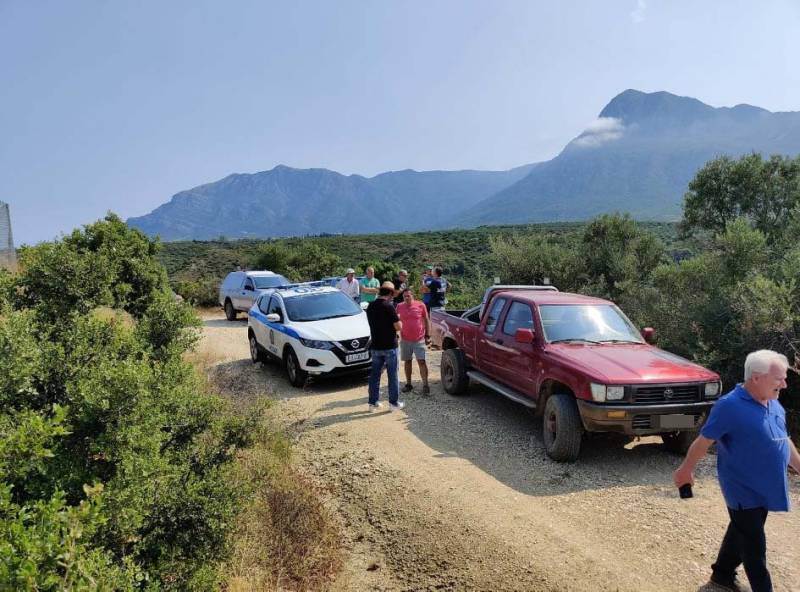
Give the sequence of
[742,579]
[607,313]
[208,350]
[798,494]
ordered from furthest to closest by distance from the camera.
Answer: [208,350] → [607,313] → [798,494] → [742,579]

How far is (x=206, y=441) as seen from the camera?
4.26 m

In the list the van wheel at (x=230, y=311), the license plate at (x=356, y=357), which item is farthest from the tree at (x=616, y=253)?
the van wheel at (x=230, y=311)

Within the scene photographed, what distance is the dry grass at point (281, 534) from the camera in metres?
3.98

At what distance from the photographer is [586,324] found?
6734 mm

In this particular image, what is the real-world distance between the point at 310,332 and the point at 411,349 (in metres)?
1.83

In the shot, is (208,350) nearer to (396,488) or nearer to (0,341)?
(396,488)

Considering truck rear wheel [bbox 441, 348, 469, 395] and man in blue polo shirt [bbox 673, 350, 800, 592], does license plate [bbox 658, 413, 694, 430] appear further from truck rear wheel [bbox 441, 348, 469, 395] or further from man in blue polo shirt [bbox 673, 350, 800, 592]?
truck rear wheel [bbox 441, 348, 469, 395]

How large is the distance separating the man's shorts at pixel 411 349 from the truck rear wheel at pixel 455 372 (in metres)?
0.42

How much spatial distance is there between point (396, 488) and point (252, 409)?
182cm

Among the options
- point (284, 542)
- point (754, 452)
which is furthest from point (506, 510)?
point (754, 452)

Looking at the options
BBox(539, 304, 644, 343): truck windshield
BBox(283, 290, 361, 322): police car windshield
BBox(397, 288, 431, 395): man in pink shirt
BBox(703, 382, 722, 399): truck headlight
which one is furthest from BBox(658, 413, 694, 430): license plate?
BBox(283, 290, 361, 322): police car windshield

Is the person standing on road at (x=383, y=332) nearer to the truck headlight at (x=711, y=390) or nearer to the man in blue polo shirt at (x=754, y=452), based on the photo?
the truck headlight at (x=711, y=390)

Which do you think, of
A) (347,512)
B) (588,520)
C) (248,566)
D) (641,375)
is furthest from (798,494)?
(248,566)

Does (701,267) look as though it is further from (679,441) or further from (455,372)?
(679,441)
